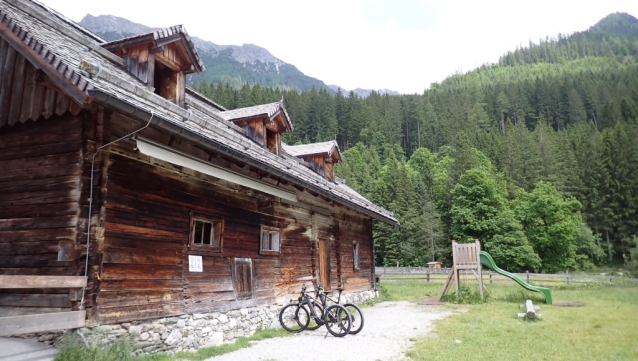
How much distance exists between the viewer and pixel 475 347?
7.88 m

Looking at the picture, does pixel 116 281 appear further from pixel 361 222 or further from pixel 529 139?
pixel 529 139

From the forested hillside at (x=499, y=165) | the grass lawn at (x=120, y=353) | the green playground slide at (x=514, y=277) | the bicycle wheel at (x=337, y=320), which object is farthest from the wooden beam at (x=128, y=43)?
the green playground slide at (x=514, y=277)

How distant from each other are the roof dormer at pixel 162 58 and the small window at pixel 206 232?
282 centimetres

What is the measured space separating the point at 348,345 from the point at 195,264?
3489 millimetres

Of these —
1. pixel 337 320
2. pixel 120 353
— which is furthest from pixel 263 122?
pixel 120 353

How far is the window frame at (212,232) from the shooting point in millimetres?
8273

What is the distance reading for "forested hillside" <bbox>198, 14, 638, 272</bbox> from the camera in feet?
150

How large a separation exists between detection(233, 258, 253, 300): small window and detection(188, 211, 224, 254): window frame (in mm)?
666

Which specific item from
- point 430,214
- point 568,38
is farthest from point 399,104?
point 568,38

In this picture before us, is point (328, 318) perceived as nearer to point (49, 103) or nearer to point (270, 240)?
point (270, 240)

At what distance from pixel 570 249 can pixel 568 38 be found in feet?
580

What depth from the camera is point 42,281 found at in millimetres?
5188

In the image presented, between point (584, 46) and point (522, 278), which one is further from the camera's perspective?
point (584, 46)

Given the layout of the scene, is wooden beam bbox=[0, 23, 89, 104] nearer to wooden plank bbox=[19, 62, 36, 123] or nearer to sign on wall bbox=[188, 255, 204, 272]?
wooden plank bbox=[19, 62, 36, 123]
